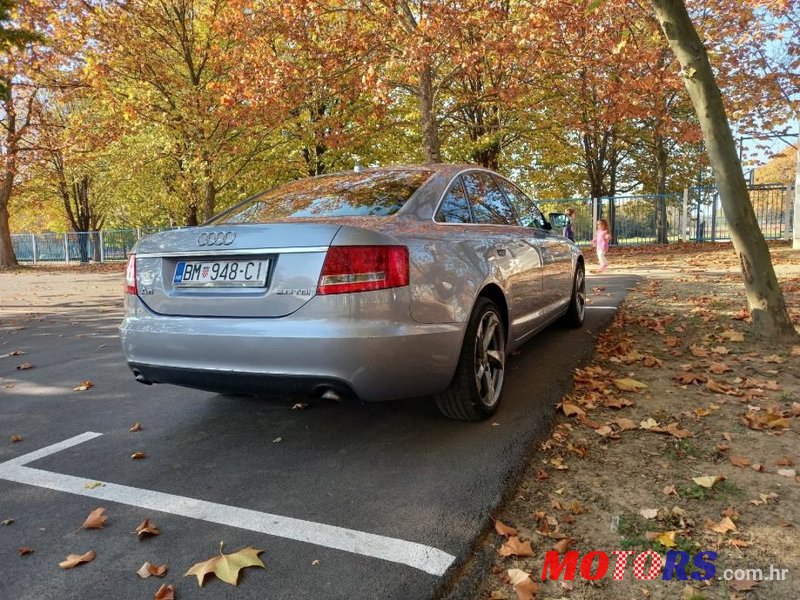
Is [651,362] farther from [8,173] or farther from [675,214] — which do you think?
[8,173]

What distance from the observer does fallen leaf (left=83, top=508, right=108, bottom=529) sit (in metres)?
2.53

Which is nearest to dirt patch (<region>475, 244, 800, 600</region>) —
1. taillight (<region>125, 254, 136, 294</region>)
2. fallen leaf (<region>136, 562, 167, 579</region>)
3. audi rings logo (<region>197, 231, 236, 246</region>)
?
fallen leaf (<region>136, 562, 167, 579</region>)

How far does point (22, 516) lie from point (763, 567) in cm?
314

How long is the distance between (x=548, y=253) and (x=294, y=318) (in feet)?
9.89

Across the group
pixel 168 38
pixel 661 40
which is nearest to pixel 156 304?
pixel 661 40

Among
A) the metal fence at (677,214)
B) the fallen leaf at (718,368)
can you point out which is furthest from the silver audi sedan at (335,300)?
the metal fence at (677,214)

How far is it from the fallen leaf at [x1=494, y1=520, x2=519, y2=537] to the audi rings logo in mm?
1916

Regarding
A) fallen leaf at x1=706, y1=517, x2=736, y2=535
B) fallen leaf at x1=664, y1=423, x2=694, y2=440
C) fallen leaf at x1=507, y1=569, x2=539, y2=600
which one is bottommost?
fallen leaf at x1=507, y1=569, x2=539, y2=600

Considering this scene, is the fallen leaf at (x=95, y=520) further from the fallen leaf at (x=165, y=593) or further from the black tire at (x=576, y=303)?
the black tire at (x=576, y=303)

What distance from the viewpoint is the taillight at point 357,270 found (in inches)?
111

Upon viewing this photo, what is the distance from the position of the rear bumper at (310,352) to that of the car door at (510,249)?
925 mm

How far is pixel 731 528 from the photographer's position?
239 centimetres

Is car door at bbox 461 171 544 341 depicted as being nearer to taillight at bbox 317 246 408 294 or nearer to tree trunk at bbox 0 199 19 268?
taillight at bbox 317 246 408 294

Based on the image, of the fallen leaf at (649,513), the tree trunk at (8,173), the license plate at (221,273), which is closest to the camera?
the fallen leaf at (649,513)
